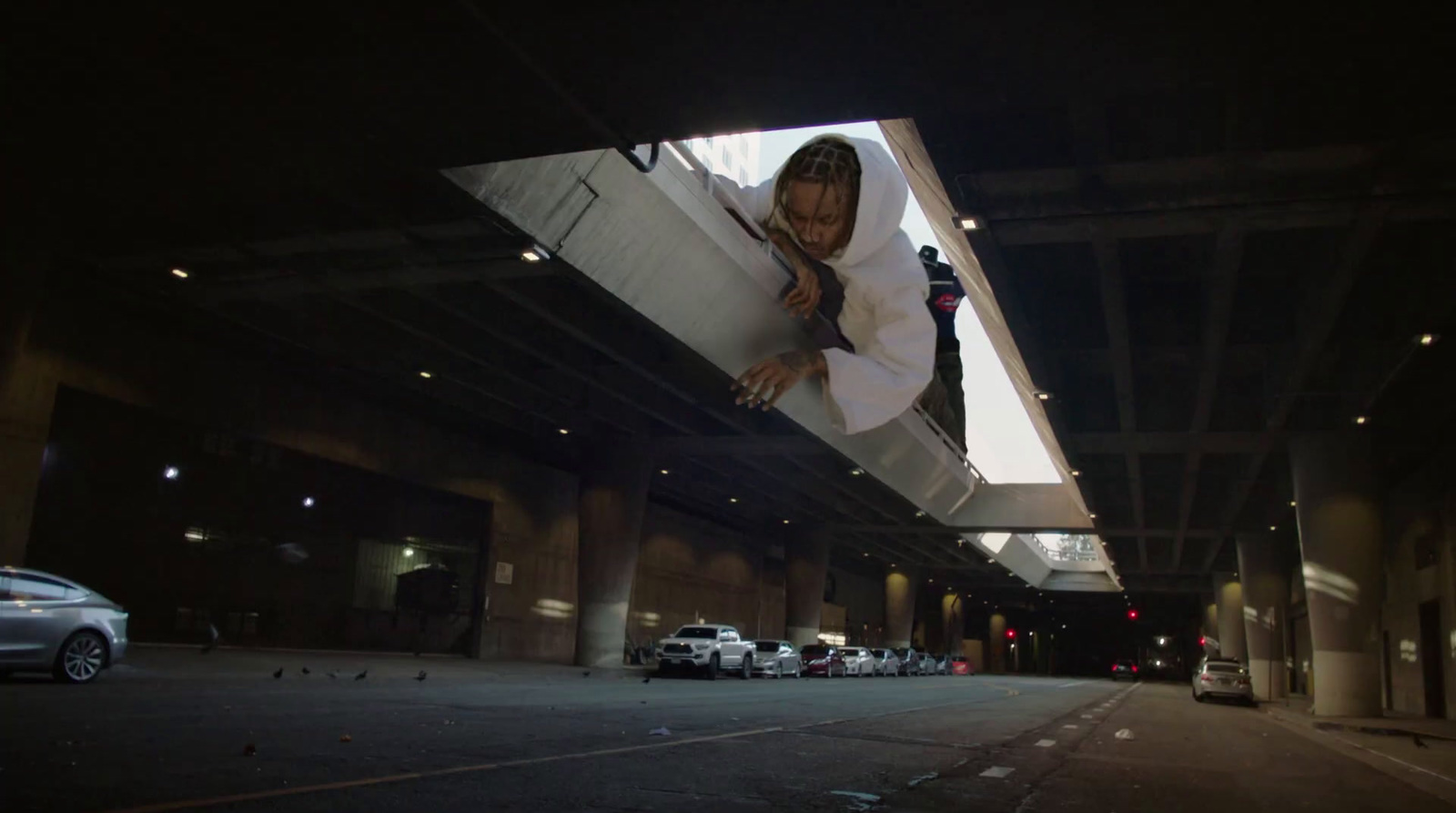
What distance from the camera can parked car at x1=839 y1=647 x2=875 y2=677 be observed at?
50.9m

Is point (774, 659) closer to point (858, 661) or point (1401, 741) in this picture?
point (858, 661)

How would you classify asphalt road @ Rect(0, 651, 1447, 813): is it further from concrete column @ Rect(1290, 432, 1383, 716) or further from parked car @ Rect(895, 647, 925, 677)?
parked car @ Rect(895, 647, 925, 677)

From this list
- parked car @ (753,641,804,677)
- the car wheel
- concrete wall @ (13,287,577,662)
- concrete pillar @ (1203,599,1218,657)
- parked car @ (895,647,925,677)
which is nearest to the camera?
the car wheel

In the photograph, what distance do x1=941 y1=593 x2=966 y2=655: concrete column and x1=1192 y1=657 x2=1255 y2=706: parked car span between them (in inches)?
2253

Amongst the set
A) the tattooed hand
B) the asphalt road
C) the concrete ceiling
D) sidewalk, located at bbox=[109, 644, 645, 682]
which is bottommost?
the asphalt road

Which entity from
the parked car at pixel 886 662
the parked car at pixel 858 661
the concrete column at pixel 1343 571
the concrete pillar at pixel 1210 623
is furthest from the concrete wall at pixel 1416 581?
the concrete pillar at pixel 1210 623

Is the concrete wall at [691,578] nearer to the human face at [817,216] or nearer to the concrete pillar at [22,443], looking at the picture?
the concrete pillar at [22,443]

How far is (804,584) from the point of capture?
175 feet

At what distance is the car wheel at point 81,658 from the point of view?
15758mm

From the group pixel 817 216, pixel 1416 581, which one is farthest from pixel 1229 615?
pixel 817 216

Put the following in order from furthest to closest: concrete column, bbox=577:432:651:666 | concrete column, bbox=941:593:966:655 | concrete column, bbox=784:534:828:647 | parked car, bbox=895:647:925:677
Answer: concrete column, bbox=941:593:966:655, parked car, bbox=895:647:925:677, concrete column, bbox=784:534:828:647, concrete column, bbox=577:432:651:666

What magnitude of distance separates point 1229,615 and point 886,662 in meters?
24.1

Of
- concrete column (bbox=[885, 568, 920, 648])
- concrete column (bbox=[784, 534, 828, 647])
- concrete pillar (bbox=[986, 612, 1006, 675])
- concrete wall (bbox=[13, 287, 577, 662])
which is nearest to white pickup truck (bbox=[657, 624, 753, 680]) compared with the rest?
concrete wall (bbox=[13, 287, 577, 662])

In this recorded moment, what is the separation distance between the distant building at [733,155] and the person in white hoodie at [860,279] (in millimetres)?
2071
